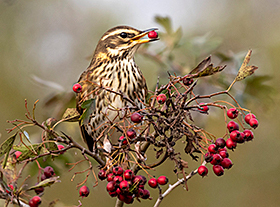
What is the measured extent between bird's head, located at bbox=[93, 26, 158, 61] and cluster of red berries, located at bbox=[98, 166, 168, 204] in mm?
1277

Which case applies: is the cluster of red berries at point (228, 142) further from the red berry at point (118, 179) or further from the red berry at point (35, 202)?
the red berry at point (35, 202)

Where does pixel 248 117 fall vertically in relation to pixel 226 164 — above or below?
above

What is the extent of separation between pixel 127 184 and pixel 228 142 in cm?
45

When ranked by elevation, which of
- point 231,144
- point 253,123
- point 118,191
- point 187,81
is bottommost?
point 118,191

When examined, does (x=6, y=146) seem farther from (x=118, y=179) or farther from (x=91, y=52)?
(x=91, y=52)

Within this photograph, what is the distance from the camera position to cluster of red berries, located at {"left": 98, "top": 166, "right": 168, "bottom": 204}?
1602mm

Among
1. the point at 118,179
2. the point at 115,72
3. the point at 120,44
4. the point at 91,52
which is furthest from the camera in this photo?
the point at 91,52

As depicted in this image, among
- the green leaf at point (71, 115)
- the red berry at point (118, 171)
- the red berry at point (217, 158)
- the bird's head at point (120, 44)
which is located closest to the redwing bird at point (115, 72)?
the bird's head at point (120, 44)

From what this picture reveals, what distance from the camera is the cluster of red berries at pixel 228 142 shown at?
1.54 metres

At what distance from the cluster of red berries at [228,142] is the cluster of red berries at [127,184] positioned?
9.1 inches

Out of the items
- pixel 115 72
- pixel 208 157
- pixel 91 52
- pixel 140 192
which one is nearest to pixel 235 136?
pixel 208 157

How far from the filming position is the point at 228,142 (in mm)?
1555

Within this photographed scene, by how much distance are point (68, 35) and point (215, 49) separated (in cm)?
552

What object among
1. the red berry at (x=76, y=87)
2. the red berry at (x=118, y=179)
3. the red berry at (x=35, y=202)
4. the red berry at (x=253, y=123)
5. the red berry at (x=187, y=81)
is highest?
the red berry at (x=187, y=81)
